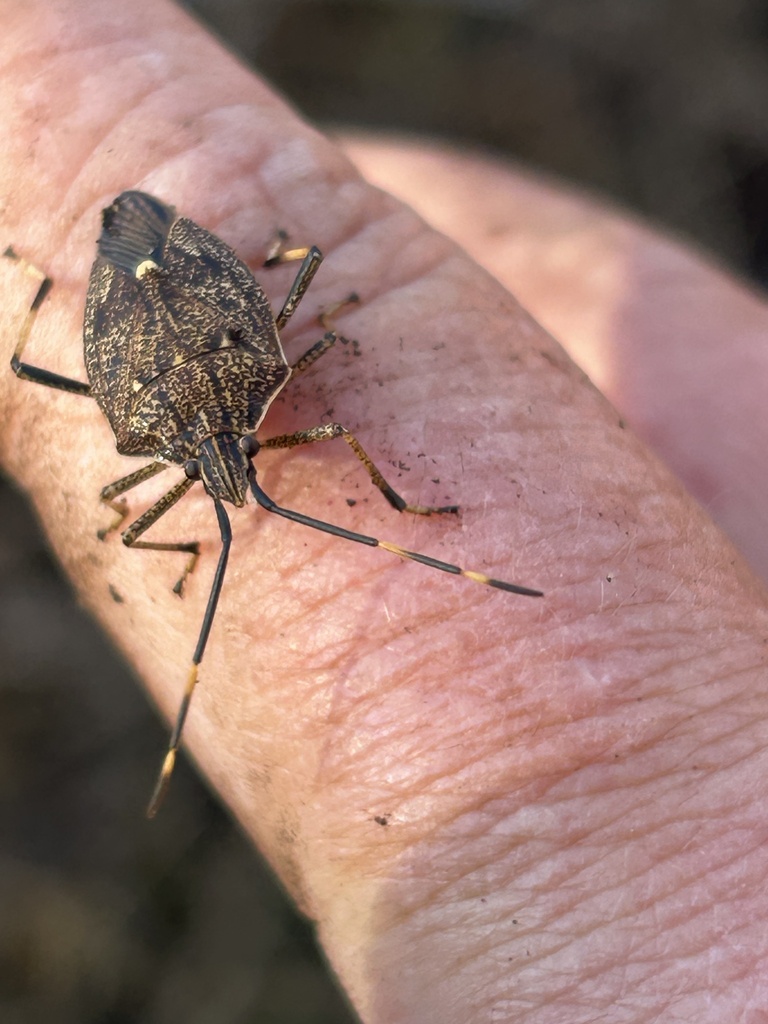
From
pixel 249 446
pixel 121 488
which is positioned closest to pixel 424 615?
pixel 249 446

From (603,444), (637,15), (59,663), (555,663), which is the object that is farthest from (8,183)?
(637,15)

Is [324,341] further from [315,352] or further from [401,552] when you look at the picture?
[401,552]

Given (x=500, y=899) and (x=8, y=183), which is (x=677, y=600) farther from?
(x=8, y=183)

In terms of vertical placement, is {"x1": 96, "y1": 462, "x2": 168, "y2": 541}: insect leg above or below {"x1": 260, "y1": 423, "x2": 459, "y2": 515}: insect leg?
below

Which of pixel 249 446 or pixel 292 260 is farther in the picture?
pixel 292 260

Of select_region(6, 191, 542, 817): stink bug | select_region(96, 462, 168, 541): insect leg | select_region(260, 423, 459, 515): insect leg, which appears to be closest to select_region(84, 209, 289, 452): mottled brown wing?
select_region(6, 191, 542, 817): stink bug

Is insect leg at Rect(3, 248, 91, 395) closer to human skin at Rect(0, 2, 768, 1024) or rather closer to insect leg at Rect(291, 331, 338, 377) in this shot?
human skin at Rect(0, 2, 768, 1024)

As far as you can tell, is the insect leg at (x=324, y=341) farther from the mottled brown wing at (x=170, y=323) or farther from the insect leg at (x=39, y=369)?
the insect leg at (x=39, y=369)
